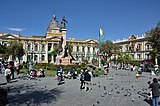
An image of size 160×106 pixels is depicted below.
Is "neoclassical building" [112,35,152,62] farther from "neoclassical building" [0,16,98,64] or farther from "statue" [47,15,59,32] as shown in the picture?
"statue" [47,15,59,32]

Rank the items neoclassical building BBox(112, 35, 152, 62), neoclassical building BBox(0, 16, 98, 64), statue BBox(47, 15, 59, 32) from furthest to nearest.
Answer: statue BBox(47, 15, 59, 32) → neoclassical building BBox(0, 16, 98, 64) → neoclassical building BBox(112, 35, 152, 62)

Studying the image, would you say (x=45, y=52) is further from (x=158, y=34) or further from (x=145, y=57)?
(x=158, y=34)

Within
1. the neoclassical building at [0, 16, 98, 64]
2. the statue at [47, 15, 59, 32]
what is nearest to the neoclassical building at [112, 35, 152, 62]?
the neoclassical building at [0, 16, 98, 64]

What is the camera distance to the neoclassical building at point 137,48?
60.7 metres

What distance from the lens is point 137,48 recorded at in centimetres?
6500

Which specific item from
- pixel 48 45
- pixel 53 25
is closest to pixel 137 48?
pixel 48 45

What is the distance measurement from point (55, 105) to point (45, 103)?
26.5 inches

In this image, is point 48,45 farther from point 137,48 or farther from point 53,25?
point 137,48

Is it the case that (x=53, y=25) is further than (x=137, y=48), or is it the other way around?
(x=53, y=25)

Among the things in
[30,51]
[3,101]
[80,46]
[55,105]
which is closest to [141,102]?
[55,105]

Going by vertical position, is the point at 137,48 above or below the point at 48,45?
below

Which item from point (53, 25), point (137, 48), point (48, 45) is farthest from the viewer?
point (53, 25)

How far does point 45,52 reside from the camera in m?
75.9

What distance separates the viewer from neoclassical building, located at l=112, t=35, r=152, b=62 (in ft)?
199
